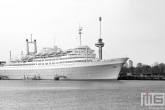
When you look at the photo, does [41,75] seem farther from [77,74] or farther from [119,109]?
[119,109]

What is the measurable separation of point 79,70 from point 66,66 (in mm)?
3903

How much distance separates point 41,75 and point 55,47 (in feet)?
29.1

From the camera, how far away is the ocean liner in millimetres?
57281

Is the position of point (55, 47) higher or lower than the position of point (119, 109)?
higher

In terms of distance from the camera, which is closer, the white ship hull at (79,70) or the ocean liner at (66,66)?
the white ship hull at (79,70)

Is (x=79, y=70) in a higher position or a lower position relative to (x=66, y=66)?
lower

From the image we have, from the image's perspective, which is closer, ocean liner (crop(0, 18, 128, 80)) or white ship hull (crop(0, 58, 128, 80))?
white ship hull (crop(0, 58, 128, 80))

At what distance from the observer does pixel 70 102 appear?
28.2 m

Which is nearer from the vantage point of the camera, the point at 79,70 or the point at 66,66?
the point at 79,70

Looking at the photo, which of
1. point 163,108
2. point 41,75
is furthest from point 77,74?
point 163,108

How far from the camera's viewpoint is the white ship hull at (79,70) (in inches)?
2243

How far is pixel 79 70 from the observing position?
60188 mm

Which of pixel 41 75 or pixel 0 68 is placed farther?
pixel 0 68

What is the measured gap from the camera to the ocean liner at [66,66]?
188ft
